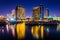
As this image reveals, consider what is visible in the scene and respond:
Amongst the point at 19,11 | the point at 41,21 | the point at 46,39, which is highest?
the point at 19,11

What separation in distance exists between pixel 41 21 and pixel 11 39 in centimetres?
171

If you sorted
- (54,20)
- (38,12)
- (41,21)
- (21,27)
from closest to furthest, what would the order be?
(21,27) < (41,21) < (54,20) < (38,12)

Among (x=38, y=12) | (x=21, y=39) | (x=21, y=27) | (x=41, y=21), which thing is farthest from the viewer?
(x=38, y=12)

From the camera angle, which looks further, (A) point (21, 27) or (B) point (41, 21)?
(B) point (41, 21)

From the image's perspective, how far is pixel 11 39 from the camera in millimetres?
4543

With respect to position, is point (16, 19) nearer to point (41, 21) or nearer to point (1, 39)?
point (41, 21)

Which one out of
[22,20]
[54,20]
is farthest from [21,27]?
[54,20]

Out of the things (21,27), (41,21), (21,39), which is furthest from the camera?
(41,21)

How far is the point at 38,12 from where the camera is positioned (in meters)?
7.14

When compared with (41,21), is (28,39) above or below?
below

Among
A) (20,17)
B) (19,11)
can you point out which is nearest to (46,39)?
(20,17)

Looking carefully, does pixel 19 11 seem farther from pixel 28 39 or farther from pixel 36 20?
pixel 28 39

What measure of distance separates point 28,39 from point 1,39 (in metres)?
0.78

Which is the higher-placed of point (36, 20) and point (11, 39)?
point (36, 20)
